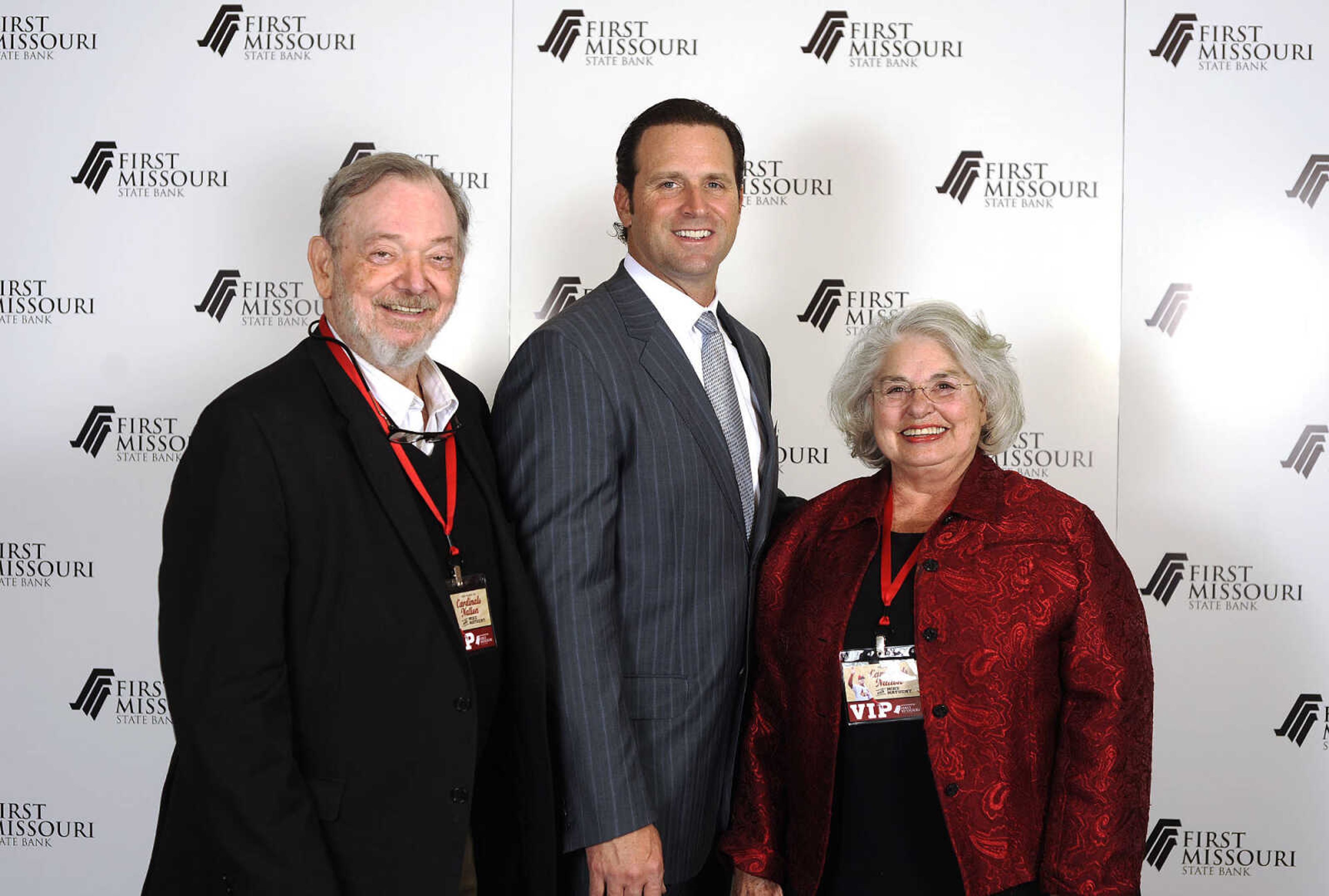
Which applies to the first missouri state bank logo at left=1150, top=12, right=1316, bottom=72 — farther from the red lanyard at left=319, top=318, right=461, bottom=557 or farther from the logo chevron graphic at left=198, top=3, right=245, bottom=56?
the logo chevron graphic at left=198, top=3, right=245, bottom=56

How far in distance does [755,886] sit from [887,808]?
0.39 metres

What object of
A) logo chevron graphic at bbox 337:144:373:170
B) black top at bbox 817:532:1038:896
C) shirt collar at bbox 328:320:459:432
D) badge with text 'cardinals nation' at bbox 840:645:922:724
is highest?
logo chevron graphic at bbox 337:144:373:170

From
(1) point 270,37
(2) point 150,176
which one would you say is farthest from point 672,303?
(2) point 150,176

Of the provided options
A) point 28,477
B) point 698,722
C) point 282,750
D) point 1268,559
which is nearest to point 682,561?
point 698,722

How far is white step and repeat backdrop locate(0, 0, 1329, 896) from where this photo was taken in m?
3.46

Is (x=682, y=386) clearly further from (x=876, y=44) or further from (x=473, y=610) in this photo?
(x=876, y=44)

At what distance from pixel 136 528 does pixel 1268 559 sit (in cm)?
373

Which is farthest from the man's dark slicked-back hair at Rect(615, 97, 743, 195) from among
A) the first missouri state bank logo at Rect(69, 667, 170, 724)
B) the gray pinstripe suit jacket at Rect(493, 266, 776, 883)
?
the first missouri state bank logo at Rect(69, 667, 170, 724)

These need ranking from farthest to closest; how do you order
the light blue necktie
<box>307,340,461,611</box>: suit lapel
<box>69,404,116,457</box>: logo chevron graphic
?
<box>69,404,116,457</box>: logo chevron graphic → the light blue necktie → <box>307,340,461,611</box>: suit lapel

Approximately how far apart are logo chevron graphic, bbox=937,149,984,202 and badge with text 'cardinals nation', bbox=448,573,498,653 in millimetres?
2312

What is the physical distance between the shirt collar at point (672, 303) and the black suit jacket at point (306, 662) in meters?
0.70

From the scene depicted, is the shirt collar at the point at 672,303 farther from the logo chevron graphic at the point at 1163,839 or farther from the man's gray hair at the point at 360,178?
the logo chevron graphic at the point at 1163,839

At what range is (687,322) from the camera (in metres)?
2.24

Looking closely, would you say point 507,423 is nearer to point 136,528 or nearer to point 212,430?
point 212,430
